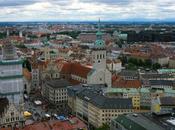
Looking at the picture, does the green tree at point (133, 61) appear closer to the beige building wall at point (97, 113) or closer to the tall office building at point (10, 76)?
the beige building wall at point (97, 113)

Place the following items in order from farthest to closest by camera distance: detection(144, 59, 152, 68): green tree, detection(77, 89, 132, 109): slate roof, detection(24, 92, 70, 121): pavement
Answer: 1. detection(144, 59, 152, 68): green tree
2. detection(24, 92, 70, 121): pavement
3. detection(77, 89, 132, 109): slate roof

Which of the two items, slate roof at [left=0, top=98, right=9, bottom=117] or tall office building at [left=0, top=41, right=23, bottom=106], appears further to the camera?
tall office building at [left=0, top=41, right=23, bottom=106]

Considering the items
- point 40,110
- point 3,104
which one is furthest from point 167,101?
point 3,104

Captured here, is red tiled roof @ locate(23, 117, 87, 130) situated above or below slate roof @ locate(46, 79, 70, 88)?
above

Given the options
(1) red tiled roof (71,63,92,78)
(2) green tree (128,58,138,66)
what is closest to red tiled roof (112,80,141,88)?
(1) red tiled roof (71,63,92,78)

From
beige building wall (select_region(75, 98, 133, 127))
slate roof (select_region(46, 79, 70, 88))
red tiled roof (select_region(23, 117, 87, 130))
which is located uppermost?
red tiled roof (select_region(23, 117, 87, 130))

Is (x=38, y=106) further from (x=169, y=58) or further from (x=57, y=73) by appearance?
(x=169, y=58)

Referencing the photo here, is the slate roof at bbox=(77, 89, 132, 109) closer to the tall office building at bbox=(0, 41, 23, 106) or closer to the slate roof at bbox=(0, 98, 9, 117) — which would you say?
the tall office building at bbox=(0, 41, 23, 106)

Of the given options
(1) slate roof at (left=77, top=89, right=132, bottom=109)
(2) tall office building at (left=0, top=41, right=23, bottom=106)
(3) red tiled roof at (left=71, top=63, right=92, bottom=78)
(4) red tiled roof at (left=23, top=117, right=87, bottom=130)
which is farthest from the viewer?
(3) red tiled roof at (left=71, top=63, right=92, bottom=78)

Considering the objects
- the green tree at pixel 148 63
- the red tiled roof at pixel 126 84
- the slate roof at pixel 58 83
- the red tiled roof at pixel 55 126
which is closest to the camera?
the red tiled roof at pixel 55 126

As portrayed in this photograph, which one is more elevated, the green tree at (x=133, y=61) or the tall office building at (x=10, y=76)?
the tall office building at (x=10, y=76)

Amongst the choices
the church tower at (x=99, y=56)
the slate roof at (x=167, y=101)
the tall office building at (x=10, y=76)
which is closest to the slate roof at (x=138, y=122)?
the slate roof at (x=167, y=101)

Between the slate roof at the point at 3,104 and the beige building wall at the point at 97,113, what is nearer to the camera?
the slate roof at the point at 3,104

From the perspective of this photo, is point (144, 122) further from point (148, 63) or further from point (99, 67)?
point (148, 63)
